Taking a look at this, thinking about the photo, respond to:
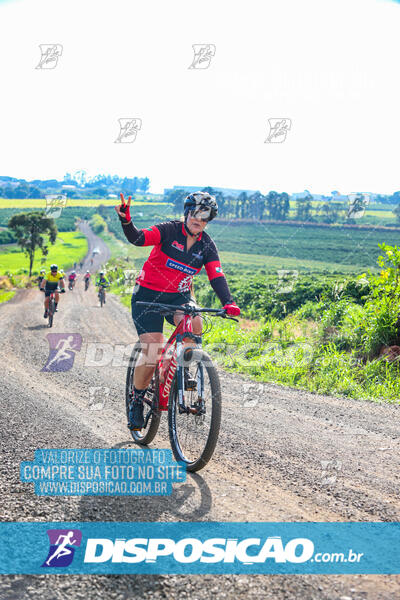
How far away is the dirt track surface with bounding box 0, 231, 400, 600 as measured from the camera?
2742 mm

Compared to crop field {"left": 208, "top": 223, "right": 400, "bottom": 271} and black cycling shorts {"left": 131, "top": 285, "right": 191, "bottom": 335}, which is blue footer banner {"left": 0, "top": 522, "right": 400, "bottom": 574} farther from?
crop field {"left": 208, "top": 223, "right": 400, "bottom": 271}

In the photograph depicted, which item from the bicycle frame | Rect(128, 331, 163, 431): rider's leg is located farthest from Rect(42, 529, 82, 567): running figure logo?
Rect(128, 331, 163, 431): rider's leg

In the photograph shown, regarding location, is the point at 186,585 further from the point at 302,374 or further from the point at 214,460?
the point at 302,374

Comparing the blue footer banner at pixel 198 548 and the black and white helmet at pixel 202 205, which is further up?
the black and white helmet at pixel 202 205

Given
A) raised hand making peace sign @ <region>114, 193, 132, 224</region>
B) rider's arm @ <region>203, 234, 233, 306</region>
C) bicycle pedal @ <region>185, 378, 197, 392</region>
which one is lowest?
bicycle pedal @ <region>185, 378, 197, 392</region>

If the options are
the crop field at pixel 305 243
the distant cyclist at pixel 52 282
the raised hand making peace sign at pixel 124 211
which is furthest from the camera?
the crop field at pixel 305 243

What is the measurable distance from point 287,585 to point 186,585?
23.5 inches

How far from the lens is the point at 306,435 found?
5879mm

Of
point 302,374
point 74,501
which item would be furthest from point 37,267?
point 74,501

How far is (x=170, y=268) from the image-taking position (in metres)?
5.08

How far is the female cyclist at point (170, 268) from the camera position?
4.95 m

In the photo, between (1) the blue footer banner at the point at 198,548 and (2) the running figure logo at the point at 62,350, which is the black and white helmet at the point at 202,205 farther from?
(2) the running figure logo at the point at 62,350

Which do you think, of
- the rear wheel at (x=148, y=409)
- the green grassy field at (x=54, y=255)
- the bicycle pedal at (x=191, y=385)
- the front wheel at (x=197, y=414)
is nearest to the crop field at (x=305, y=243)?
the green grassy field at (x=54, y=255)

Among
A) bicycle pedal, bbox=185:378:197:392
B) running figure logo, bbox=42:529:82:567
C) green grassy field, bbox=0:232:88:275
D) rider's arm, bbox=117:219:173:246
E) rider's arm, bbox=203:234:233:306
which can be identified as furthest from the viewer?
green grassy field, bbox=0:232:88:275
